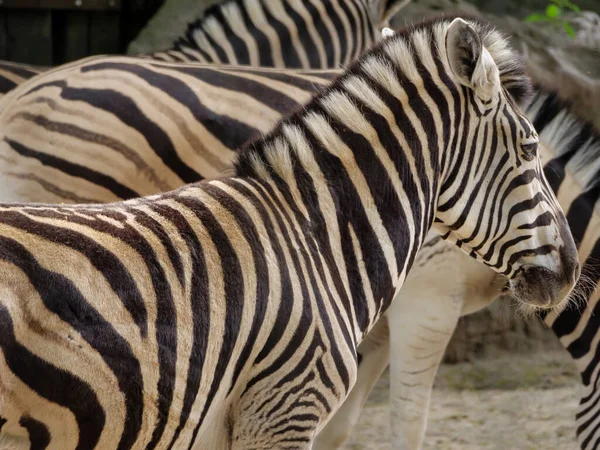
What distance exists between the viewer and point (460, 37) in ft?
10.1

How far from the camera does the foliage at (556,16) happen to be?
8055 millimetres

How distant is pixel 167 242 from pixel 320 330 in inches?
23.5

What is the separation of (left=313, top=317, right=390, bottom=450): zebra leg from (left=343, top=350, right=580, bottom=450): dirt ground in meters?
0.95

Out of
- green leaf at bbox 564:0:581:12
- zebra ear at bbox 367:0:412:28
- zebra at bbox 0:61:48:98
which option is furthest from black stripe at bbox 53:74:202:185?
green leaf at bbox 564:0:581:12

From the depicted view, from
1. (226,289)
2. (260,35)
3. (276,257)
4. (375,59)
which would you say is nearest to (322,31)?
Answer: (260,35)

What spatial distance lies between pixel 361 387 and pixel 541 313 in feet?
3.73

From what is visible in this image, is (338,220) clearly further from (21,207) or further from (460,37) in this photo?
(21,207)

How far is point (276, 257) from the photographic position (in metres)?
2.86

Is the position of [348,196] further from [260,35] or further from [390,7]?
[390,7]

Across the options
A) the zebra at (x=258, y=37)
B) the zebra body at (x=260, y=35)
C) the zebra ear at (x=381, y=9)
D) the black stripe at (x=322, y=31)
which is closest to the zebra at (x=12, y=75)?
the zebra at (x=258, y=37)

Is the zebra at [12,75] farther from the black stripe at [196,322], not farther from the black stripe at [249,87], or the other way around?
the black stripe at [196,322]

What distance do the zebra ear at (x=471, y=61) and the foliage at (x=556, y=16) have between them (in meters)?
5.31

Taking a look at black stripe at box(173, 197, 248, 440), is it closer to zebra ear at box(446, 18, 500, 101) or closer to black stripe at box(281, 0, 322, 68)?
zebra ear at box(446, 18, 500, 101)

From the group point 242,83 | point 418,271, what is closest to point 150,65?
point 242,83
